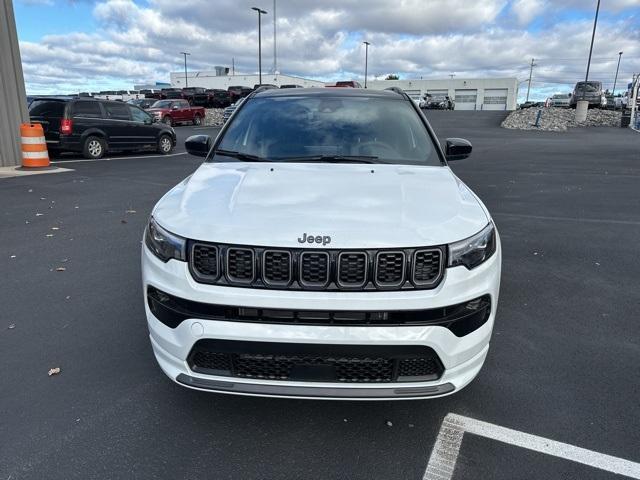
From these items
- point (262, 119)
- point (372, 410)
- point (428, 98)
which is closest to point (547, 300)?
point (372, 410)

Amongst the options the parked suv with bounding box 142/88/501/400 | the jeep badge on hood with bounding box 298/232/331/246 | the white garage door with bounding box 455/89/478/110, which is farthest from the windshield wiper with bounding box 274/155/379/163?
the white garage door with bounding box 455/89/478/110

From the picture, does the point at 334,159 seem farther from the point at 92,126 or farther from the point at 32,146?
the point at 92,126

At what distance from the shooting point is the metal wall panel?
12398 mm

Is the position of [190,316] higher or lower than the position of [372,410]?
higher

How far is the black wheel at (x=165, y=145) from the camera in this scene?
16.4 meters

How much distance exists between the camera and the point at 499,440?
2576mm

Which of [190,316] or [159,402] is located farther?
[159,402]

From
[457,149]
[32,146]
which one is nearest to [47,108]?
[32,146]

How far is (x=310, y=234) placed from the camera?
2.30m

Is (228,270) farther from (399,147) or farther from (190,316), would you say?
(399,147)

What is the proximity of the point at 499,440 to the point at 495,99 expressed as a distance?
87901mm

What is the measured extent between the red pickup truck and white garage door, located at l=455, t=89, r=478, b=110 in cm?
6376

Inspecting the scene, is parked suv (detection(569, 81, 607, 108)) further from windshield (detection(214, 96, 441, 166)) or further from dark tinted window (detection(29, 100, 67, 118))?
windshield (detection(214, 96, 441, 166))

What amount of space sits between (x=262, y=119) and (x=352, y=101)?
0.80 metres
